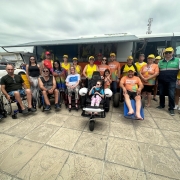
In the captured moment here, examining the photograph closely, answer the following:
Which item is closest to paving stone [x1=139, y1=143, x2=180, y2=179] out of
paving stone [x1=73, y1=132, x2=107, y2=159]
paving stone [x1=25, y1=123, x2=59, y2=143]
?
paving stone [x1=73, y1=132, x2=107, y2=159]

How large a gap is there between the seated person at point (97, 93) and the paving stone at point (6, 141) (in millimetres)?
1732

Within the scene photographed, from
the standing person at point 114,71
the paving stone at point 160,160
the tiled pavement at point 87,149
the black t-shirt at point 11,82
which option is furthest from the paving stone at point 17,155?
the standing person at point 114,71

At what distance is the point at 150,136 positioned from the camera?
6.93 feet

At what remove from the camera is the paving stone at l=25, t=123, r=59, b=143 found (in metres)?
1.99

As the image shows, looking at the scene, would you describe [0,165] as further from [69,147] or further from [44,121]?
[44,121]

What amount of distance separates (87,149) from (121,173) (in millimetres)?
596

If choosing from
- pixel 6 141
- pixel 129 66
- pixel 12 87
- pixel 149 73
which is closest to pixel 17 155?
pixel 6 141

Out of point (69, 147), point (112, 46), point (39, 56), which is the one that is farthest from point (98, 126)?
point (39, 56)

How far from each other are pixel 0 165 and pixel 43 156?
1.83 ft

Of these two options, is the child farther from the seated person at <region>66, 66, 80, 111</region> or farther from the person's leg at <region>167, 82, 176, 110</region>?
the person's leg at <region>167, 82, 176, 110</region>

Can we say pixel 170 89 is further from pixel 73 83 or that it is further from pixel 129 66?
pixel 73 83

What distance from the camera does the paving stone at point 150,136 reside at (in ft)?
6.41

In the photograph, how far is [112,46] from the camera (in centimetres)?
488

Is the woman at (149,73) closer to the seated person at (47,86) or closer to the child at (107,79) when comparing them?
the child at (107,79)
